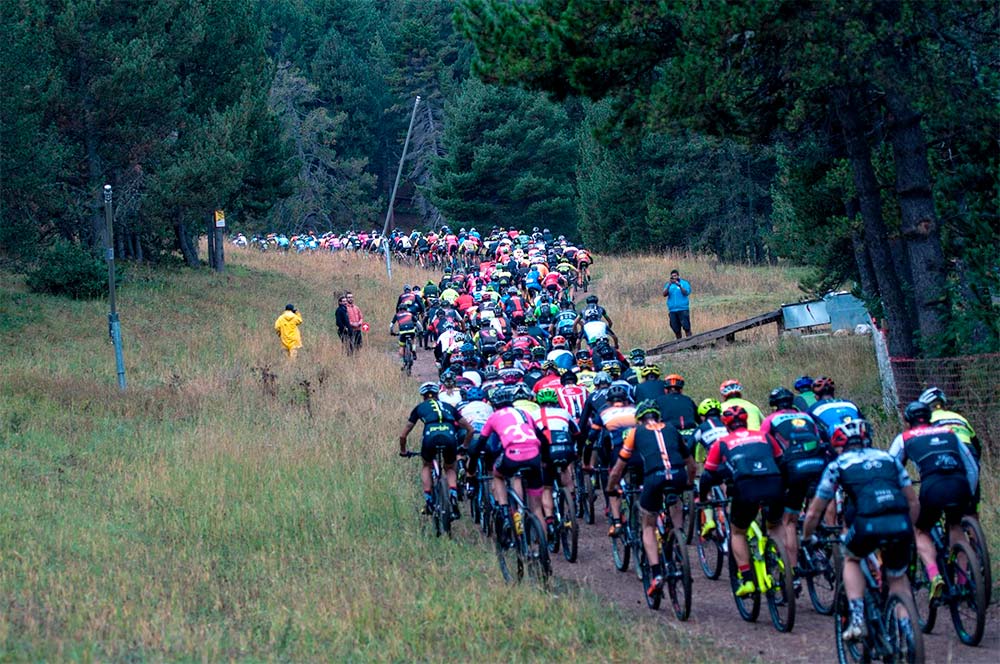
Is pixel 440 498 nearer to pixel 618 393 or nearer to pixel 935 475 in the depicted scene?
pixel 618 393

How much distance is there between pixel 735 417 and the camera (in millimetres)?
10219

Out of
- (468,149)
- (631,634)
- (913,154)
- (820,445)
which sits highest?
(468,149)

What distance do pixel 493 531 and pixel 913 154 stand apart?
7.67m

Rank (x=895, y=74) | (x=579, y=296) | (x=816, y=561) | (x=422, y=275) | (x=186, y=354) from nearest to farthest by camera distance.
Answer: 1. (x=816, y=561)
2. (x=895, y=74)
3. (x=186, y=354)
4. (x=579, y=296)
5. (x=422, y=275)

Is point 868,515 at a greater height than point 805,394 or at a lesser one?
lesser

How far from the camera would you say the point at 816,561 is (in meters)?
10.6

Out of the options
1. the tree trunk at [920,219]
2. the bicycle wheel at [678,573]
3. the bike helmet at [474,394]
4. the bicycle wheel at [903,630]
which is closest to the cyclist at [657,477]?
the bicycle wheel at [678,573]

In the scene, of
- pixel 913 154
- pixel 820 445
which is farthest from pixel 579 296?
pixel 820 445

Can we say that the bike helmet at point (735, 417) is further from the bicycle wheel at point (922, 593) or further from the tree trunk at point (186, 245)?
the tree trunk at point (186, 245)

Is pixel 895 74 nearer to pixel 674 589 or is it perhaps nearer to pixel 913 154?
pixel 913 154

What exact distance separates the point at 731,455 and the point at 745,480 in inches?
8.9

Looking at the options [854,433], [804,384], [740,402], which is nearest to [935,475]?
[854,433]

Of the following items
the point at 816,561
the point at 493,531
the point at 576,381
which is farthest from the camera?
the point at 576,381

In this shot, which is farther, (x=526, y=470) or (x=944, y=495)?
(x=526, y=470)
